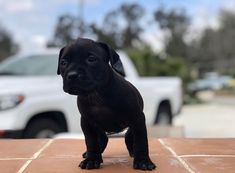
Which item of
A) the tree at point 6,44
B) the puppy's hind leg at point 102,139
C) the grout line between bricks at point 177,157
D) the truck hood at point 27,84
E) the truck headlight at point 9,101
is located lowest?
the tree at point 6,44

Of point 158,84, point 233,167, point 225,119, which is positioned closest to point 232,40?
point 225,119

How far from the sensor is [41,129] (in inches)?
251

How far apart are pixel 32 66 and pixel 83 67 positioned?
5592 mm

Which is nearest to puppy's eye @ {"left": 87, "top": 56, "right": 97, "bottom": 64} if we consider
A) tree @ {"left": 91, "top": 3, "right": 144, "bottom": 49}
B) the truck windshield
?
the truck windshield

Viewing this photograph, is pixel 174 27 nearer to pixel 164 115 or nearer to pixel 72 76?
pixel 164 115

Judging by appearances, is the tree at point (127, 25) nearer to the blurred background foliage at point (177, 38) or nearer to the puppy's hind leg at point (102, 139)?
the blurred background foliage at point (177, 38)

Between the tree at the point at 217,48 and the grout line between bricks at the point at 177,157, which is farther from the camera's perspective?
the tree at the point at 217,48

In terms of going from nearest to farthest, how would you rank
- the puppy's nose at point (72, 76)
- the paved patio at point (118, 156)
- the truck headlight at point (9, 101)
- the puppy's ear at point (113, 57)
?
the puppy's nose at point (72, 76) → the puppy's ear at point (113, 57) → the paved patio at point (118, 156) → the truck headlight at point (9, 101)

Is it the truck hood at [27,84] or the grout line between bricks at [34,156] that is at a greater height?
the grout line between bricks at [34,156]

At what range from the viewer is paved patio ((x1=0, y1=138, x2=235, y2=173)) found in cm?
237

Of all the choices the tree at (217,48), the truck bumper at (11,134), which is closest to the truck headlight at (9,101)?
the truck bumper at (11,134)

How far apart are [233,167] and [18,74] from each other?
17.9 ft

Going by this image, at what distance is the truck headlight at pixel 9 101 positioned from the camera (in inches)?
236

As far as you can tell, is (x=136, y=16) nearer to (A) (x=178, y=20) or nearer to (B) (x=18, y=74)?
(A) (x=178, y=20)
